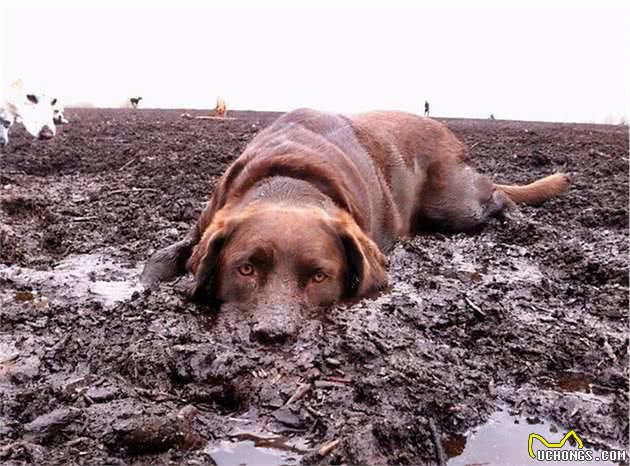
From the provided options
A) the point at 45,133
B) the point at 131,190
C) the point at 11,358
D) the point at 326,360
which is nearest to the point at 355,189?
the point at 326,360

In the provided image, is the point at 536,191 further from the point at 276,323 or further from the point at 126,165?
the point at 126,165

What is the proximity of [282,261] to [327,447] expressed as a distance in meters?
1.52

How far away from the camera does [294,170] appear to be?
472 cm

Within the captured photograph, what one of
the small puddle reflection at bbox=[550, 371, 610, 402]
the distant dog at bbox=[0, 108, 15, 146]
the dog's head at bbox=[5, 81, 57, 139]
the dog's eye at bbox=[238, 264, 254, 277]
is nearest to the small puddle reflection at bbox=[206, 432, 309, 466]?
the small puddle reflection at bbox=[550, 371, 610, 402]

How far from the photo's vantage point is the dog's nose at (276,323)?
10.6ft

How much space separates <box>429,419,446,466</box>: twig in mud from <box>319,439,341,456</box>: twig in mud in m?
0.34

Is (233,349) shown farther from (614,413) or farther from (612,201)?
(612,201)

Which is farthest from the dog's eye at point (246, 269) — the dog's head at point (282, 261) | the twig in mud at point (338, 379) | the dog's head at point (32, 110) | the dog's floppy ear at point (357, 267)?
the dog's head at point (32, 110)

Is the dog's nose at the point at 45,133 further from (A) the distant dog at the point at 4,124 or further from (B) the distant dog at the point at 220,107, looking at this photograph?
(B) the distant dog at the point at 220,107

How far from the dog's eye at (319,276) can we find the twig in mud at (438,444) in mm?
1361

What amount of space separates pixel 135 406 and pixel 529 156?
9.67 m

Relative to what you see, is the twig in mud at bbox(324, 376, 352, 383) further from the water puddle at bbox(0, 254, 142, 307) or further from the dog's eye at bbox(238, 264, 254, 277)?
the water puddle at bbox(0, 254, 142, 307)

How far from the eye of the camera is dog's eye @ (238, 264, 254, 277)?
374cm

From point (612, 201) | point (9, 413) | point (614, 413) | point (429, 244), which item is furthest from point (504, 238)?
point (9, 413)
